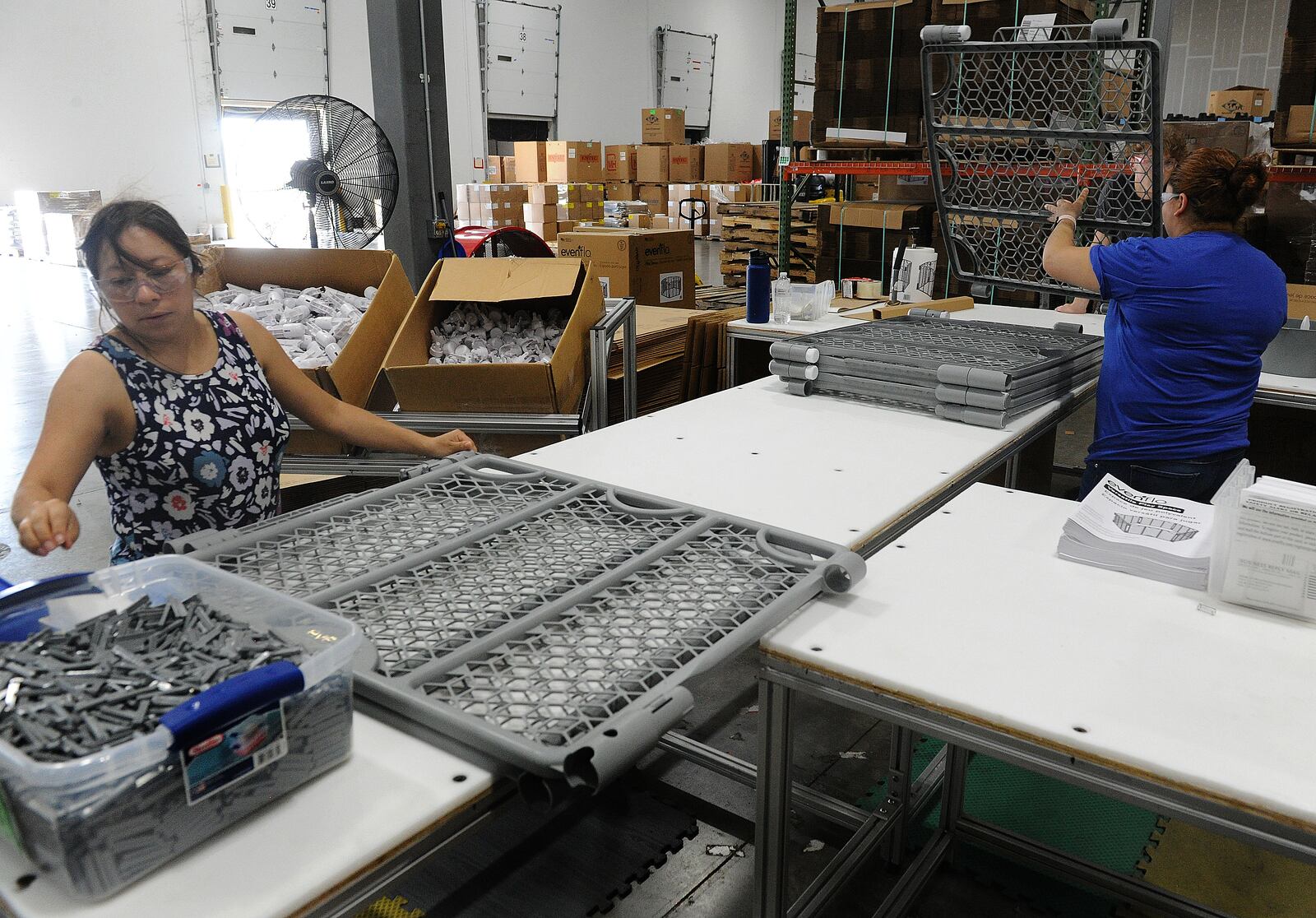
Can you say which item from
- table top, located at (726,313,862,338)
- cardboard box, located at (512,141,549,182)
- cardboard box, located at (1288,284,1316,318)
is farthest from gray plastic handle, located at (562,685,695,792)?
cardboard box, located at (512,141,549,182)

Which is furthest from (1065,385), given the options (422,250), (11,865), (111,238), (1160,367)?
(422,250)

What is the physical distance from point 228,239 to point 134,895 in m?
11.5

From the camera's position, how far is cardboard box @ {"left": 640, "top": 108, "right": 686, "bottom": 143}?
12047 mm

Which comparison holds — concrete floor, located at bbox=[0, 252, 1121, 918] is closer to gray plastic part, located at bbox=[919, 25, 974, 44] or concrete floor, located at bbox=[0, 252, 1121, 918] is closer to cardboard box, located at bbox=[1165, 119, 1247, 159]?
gray plastic part, located at bbox=[919, 25, 974, 44]

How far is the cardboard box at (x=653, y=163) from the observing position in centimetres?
1161

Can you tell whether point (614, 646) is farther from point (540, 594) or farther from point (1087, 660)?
point (1087, 660)

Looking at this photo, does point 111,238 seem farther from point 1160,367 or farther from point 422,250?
point 422,250

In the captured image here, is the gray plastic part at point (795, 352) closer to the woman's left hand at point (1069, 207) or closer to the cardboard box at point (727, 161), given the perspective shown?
the woman's left hand at point (1069, 207)

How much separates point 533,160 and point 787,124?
23.0 feet

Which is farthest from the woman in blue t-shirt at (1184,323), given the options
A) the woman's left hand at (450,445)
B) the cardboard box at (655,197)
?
the cardboard box at (655,197)

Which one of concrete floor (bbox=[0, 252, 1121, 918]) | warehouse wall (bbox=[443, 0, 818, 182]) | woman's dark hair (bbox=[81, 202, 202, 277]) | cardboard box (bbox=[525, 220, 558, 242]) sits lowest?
concrete floor (bbox=[0, 252, 1121, 918])

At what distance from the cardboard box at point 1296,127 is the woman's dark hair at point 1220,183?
2362mm

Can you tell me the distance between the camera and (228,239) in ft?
35.6

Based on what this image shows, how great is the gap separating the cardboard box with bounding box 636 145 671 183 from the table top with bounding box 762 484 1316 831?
11.0m
